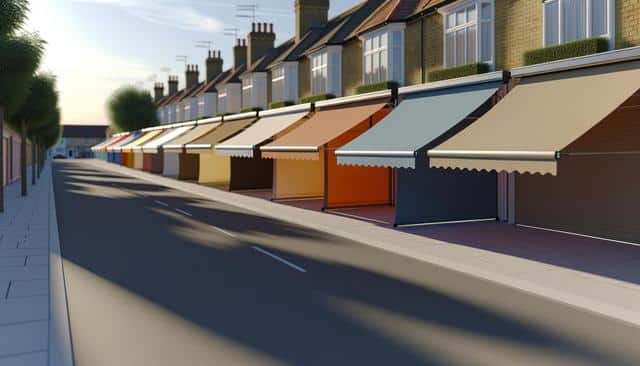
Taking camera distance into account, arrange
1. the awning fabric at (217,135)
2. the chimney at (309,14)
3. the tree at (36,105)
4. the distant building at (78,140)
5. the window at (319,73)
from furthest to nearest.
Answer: the distant building at (78,140), the chimney at (309,14), the tree at (36,105), the awning fabric at (217,135), the window at (319,73)

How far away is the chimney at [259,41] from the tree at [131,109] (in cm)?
3988

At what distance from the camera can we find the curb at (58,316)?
5363mm

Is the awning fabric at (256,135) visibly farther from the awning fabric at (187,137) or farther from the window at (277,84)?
the awning fabric at (187,137)

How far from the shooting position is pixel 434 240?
12.6 m

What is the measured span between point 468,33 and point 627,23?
5009mm

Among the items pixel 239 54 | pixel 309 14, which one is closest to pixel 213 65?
pixel 239 54

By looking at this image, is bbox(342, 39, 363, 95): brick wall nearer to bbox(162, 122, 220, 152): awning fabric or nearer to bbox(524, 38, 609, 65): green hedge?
bbox(524, 38, 609, 65): green hedge

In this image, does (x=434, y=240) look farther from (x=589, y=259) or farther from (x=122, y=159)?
(x=122, y=159)

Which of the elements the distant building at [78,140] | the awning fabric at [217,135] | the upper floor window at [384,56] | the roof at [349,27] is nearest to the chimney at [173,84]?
the awning fabric at [217,135]

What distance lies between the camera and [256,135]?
78.1 feet

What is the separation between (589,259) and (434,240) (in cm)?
328

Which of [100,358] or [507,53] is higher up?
[507,53]

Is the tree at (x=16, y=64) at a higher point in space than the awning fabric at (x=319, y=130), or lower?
higher

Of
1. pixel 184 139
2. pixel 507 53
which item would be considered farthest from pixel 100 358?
pixel 184 139
